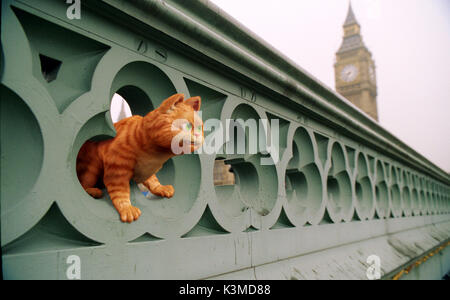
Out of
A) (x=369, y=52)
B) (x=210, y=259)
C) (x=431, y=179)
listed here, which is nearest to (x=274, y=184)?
(x=210, y=259)

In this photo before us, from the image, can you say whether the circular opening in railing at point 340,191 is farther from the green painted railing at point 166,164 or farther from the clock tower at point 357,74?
the clock tower at point 357,74

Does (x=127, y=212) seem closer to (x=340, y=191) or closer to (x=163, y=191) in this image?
(x=163, y=191)

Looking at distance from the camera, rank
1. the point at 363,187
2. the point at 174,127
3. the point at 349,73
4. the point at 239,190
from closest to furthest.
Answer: the point at 174,127
the point at 239,190
the point at 363,187
the point at 349,73

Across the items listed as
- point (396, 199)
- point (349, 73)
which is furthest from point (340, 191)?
point (349, 73)

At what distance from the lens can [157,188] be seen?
52.8 inches

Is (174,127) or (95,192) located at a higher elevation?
(174,127)

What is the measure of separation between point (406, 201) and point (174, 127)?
16.9ft

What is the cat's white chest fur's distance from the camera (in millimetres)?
1181

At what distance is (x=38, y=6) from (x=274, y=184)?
144 centimetres

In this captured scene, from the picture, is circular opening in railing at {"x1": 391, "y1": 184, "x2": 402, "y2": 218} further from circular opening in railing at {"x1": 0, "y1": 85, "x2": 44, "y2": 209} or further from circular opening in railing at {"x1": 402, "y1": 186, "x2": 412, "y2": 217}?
circular opening in railing at {"x1": 0, "y1": 85, "x2": 44, "y2": 209}

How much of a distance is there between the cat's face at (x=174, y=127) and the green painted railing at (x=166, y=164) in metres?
0.18

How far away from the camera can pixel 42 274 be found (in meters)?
0.89

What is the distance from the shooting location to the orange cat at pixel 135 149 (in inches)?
44.1
